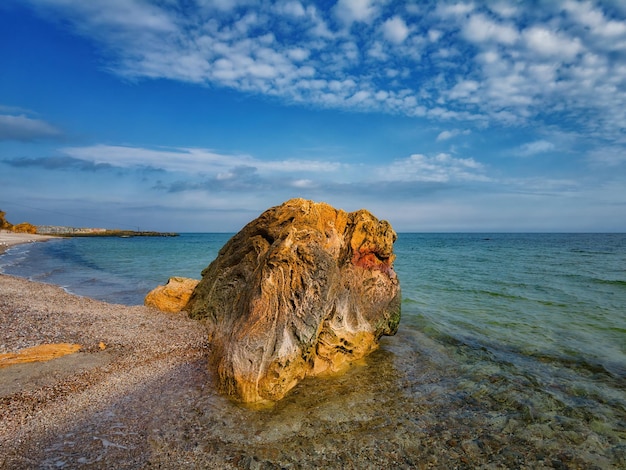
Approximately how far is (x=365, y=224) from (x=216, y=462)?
6.73m

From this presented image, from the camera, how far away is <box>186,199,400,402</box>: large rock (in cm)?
669

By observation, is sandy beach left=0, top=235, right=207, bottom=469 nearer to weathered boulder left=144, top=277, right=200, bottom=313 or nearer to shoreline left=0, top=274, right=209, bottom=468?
shoreline left=0, top=274, right=209, bottom=468

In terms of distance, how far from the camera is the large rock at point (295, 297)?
263 inches

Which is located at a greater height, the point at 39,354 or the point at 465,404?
the point at 39,354

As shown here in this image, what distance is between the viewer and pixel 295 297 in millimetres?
7270

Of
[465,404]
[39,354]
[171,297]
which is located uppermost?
[171,297]

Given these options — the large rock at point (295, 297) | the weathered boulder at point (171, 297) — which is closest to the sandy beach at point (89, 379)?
the weathered boulder at point (171, 297)

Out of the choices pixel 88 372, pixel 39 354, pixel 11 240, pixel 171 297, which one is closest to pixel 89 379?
pixel 88 372

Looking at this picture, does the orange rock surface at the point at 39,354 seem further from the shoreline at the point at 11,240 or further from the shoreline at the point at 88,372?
the shoreline at the point at 11,240

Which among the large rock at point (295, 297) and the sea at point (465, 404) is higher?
the large rock at point (295, 297)

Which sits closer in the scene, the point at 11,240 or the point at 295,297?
the point at 295,297

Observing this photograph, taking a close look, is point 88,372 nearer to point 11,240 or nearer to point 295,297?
point 295,297

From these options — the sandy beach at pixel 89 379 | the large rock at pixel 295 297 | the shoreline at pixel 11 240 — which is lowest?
the shoreline at pixel 11 240

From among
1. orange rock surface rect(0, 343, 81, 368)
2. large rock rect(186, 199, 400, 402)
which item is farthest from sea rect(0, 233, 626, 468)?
orange rock surface rect(0, 343, 81, 368)
